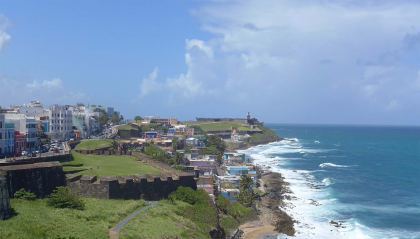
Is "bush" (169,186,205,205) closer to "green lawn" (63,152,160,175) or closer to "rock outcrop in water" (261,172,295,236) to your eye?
"green lawn" (63,152,160,175)

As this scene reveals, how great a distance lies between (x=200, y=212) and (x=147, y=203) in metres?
4.55

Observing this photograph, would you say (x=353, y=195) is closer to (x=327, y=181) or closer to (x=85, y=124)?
(x=327, y=181)

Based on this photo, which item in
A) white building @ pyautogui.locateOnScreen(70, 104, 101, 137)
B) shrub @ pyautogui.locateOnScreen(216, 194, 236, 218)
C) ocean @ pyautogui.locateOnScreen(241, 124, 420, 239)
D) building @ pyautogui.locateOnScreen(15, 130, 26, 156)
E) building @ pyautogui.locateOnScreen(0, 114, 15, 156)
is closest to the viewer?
building @ pyautogui.locateOnScreen(0, 114, 15, 156)

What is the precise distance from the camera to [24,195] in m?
Answer: 23.2

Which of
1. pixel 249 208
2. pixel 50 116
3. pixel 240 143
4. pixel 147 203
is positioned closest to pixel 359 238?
pixel 249 208

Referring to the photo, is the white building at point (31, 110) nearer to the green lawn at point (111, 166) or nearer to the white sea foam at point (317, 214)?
the green lawn at point (111, 166)

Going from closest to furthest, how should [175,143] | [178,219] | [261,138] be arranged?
[178,219] < [175,143] < [261,138]

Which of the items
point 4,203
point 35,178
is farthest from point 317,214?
point 4,203

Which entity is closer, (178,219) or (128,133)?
(178,219)

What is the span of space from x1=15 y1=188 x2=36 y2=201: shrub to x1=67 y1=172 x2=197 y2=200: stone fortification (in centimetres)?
318

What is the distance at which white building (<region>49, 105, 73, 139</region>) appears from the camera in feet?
190

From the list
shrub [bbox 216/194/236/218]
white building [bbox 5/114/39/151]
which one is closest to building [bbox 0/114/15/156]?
white building [bbox 5/114/39/151]

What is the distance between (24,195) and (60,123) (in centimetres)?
3765

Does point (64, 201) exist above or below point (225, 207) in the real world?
above
